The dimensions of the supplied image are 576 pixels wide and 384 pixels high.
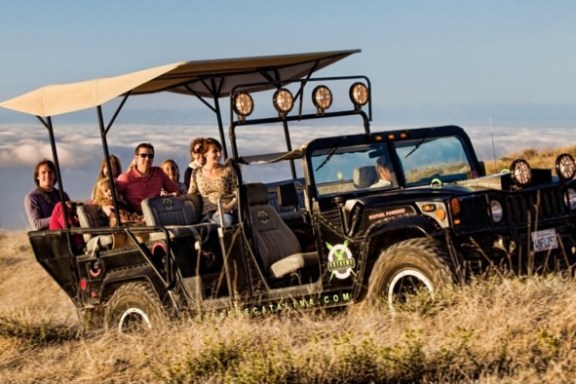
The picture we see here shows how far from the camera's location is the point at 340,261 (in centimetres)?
988

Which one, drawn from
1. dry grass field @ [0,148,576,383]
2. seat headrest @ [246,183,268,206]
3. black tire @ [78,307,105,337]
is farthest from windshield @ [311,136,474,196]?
black tire @ [78,307,105,337]

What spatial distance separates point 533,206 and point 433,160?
1364 millimetres

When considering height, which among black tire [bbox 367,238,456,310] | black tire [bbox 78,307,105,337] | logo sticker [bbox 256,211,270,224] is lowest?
black tire [bbox 78,307,105,337]

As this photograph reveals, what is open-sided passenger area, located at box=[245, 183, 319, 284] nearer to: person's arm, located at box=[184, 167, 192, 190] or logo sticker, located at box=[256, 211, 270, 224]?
logo sticker, located at box=[256, 211, 270, 224]

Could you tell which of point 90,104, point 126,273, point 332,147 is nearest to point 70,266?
point 126,273

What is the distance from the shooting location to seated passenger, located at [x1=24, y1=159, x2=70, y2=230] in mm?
13617

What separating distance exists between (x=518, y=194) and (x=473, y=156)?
1.62 m

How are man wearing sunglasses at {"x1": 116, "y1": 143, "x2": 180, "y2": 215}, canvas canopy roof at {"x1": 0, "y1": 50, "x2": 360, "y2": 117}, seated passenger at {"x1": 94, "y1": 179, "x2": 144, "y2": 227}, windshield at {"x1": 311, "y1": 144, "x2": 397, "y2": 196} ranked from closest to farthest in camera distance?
1. windshield at {"x1": 311, "y1": 144, "x2": 397, "y2": 196}
2. canvas canopy roof at {"x1": 0, "y1": 50, "x2": 360, "y2": 117}
3. seated passenger at {"x1": 94, "y1": 179, "x2": 144, "y2": 227}
4. man wearing sunglasses at {"x1": 116, "y1": 143, "x2": 180, "y2": 215}

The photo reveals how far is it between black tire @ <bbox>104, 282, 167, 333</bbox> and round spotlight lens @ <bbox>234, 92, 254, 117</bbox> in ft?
6.43

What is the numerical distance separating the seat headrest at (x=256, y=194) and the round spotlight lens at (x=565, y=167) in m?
2.61

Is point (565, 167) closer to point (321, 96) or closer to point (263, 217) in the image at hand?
point (321, 96)

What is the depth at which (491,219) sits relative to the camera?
9.55m

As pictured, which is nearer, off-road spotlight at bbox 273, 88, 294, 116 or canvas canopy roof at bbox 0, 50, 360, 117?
off-road spotlight at bbox 273, 88, 294, 116

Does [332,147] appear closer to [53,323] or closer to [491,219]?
[491,219]
